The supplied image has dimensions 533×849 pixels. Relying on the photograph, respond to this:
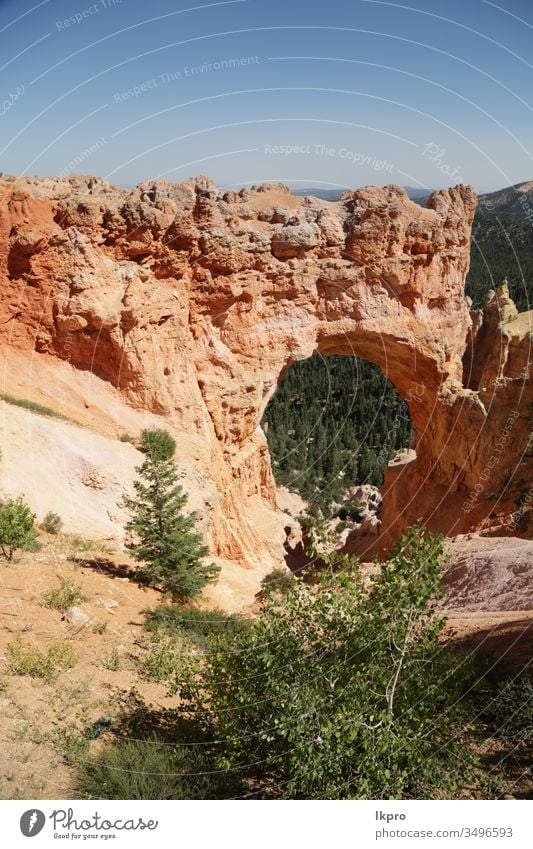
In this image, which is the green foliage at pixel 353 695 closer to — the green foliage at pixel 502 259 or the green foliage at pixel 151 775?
the green foliage at pixel 151 775

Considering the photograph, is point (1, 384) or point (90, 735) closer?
point (90, 735)

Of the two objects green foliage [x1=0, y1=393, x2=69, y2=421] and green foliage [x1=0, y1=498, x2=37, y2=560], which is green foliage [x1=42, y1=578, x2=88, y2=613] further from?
green foliage [x1=0, y1=393, x2=69, y2=421]

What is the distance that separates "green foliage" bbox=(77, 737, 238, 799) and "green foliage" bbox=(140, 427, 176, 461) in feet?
41.2

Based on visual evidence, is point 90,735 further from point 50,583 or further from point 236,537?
point 236,537

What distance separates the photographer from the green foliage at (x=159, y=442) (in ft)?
70.7

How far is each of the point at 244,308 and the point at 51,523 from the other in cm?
1062

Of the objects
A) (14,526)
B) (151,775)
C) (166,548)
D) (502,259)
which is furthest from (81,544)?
(502,259)

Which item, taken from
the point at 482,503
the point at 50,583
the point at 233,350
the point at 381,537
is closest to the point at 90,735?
the point at 50,583

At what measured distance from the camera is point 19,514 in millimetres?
13711

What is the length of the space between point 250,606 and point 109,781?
10.7m

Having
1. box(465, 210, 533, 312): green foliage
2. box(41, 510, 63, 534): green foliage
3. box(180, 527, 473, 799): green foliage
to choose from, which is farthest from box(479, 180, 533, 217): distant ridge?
box(41, 510, 63, 534): green foliage

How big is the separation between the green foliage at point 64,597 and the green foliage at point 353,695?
5.05 meters

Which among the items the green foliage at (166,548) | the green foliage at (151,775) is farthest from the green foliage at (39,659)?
the green foliage at (166,548)

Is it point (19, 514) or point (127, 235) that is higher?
point (127, 235)
